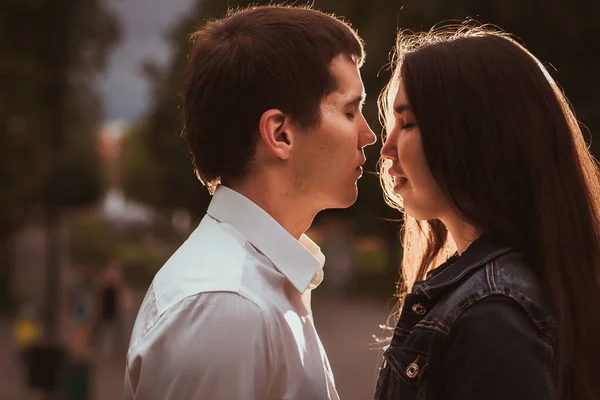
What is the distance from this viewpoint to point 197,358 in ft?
6.28

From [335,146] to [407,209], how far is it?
259 mm

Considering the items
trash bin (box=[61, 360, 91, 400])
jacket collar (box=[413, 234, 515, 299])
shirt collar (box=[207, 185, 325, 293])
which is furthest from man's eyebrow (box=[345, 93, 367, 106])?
trash bin (box=[61, 360, 91, 400])

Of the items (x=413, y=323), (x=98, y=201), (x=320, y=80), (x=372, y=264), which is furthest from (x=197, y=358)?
(x=372, y=264)

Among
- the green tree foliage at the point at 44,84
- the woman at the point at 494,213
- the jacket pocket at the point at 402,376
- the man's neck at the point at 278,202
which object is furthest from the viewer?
the green tree foliage at the point at 44,84

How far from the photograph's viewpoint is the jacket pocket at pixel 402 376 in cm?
206

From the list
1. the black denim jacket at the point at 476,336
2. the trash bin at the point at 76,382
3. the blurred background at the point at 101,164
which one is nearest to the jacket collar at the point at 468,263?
the black denim jacket at the point at 476,336

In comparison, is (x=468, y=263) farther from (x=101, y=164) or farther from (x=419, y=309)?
(x=101, y=164)

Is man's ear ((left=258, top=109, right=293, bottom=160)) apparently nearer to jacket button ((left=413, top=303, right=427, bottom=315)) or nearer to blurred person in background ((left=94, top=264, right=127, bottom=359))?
jacket button ((left=413, top=303, right=427, bottom=315))

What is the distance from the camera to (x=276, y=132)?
226 cm

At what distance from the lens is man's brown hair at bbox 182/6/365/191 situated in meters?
2.19

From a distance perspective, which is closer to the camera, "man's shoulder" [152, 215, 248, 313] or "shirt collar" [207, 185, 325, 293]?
"man's shoulder" [152, 215, 248, 313]

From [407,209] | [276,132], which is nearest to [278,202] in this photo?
[276,132]

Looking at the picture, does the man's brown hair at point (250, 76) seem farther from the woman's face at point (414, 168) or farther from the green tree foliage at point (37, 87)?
the green tree foliage at point (37, 87)

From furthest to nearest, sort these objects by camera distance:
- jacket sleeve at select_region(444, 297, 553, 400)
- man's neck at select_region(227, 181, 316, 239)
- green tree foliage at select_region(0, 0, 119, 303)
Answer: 1. green tree foliage at select_region(0, 0, 119, 303)
2. man's neck at select_region(227, 181, 316, 239)
3. jacket sleeve at select_region(444, 297, 553, 400)
